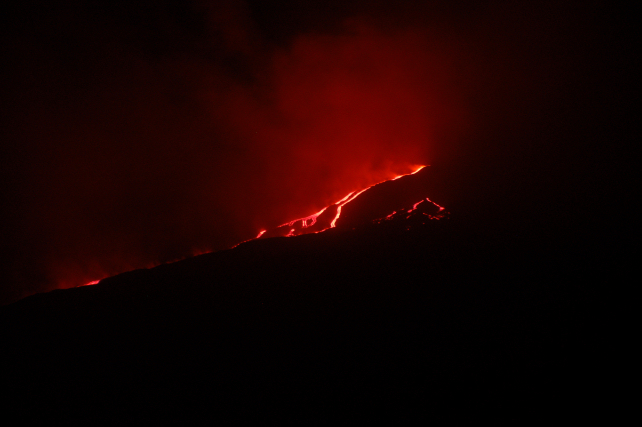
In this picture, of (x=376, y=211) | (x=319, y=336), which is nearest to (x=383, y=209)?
(x=376, y=211)

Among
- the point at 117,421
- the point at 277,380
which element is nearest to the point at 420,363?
the point at 277,380

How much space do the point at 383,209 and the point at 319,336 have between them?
6.72 metres

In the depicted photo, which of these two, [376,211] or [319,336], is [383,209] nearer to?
[376,211]

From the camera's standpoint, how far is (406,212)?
1189 cm

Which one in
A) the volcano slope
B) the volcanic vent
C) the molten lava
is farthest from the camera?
the volcanic vent

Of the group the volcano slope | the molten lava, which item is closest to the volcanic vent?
the molten lava

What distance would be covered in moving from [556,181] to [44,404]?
1402 centimetres

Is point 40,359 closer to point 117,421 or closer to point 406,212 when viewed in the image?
point 117,421

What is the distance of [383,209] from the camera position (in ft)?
41.4

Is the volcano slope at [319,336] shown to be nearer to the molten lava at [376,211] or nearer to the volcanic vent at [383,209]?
the molten lava at [376,211]

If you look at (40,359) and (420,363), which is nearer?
(420,363)

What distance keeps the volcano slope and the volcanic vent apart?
1.09 metres

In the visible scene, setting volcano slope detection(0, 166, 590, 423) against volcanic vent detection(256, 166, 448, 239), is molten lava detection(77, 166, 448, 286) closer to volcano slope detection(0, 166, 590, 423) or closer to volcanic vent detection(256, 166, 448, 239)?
volcanic vent detection(256, 166, 448, 239)

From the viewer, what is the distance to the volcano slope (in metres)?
5.04
